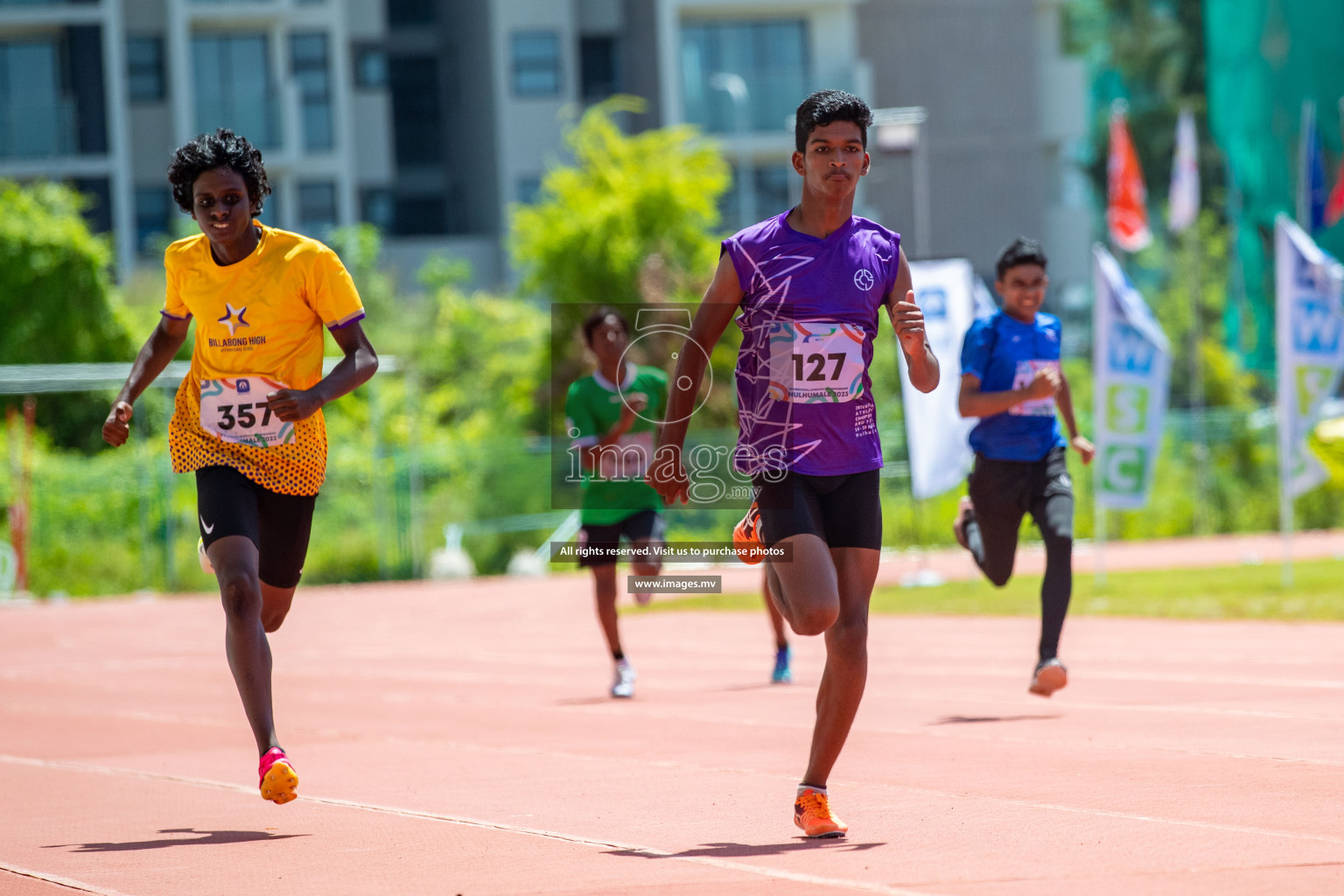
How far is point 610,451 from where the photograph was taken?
10.5 meters

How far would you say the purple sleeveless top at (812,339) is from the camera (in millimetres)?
5664

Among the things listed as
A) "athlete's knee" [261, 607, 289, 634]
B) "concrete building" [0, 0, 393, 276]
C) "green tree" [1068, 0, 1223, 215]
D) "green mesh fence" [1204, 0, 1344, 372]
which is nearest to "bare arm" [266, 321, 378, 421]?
"athlete's knee" [261, 607, 289, 634]

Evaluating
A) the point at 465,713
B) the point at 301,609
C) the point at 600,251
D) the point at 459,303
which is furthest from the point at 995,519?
the point at 459,303

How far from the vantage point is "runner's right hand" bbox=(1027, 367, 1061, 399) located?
8.41 metres

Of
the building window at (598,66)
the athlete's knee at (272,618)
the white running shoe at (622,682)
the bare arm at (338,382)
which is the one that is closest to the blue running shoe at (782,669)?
the white running shoe at (622,682)

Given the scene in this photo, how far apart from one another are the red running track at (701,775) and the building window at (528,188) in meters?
30.7

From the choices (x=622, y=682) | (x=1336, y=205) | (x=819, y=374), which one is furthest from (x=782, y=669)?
(x=1336, y=205)

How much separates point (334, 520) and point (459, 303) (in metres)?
12.2

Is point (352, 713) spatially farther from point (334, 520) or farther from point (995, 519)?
point (334, 520)

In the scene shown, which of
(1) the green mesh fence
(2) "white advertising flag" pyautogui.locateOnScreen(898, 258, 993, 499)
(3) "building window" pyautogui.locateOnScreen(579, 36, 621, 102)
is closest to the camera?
(2) "white advertising flag" pyautogui.locateOnScreen(898, 258, 993, 499)

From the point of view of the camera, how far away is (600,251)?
106ft

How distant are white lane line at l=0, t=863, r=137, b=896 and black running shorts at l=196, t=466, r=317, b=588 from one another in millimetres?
1253

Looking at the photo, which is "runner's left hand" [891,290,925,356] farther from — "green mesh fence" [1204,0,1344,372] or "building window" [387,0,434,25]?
"building window" [387,0,434,25]

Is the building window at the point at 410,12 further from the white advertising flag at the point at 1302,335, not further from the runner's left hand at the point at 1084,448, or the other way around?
the runner's left hand at the point at 1084,448
